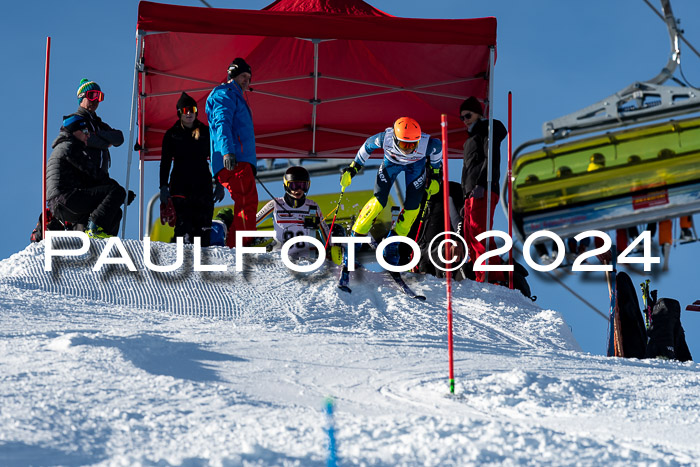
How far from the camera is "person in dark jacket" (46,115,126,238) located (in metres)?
6.95

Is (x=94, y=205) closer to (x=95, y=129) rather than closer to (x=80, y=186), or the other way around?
(x=80, y=186)

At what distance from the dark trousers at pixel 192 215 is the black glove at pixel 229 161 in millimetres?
592

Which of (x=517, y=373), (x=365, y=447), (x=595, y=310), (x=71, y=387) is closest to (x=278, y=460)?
(x=365, y=447)

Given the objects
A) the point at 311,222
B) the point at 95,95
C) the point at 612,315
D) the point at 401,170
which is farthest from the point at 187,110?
the point at 612,315

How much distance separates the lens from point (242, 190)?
7066 mm

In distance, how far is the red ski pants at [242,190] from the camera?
23.2 feet

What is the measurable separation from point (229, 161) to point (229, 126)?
29 centimetres

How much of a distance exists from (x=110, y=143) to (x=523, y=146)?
383 cm

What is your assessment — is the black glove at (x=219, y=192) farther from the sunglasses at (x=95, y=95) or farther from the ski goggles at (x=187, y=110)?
the sunglasses at (x=95, y=95)

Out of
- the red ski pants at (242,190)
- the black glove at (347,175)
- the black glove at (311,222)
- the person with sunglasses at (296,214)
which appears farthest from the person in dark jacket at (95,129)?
the black glove at (347,175)

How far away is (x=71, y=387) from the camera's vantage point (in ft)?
11.8

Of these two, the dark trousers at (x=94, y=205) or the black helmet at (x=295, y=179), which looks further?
the black helmet at (x=295, y=179)

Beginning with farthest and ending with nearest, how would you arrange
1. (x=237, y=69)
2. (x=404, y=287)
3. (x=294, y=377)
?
(x=237, y=69) → (x=404, y=287) → (x=294, y=377)

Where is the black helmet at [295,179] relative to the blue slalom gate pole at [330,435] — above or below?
above
